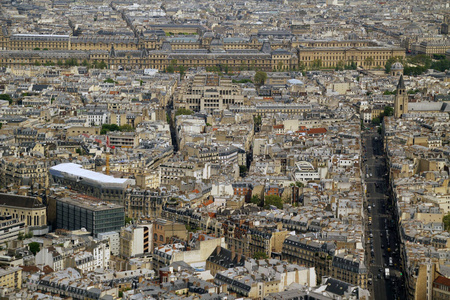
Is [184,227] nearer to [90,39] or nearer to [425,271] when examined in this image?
[425,271]

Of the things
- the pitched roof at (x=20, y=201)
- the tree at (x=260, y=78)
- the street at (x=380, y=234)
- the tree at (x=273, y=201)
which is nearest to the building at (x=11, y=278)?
the pitched roof at (x=20, y=201)

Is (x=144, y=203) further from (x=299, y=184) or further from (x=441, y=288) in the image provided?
(x=441, y=288)

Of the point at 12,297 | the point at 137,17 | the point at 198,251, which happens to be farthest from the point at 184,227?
the point at 137,17

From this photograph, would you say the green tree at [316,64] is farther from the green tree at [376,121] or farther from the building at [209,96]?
the green tree at [376,121]

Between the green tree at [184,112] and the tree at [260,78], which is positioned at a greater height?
the tree at [260,78]

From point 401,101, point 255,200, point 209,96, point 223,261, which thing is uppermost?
point 401,101

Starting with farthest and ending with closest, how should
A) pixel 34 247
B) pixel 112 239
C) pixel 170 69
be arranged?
pixel 170 69 → pixel 112 239 → pixel 34 247

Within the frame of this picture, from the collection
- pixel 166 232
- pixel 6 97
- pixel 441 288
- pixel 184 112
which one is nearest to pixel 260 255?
pixel 166 232
